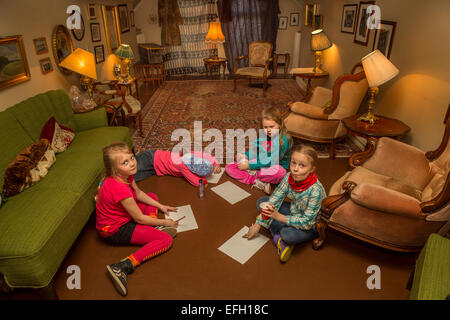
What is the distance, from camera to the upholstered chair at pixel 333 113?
11.4 ft

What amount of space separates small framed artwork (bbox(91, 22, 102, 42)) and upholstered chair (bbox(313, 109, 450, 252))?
464cm

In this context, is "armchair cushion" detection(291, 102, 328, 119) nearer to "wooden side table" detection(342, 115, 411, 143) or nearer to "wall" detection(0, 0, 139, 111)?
"wooden side table" detection(342, 115, 411, 143)

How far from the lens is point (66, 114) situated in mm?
3252

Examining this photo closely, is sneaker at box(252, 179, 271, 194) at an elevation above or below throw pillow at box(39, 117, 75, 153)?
below

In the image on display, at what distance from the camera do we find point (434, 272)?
1465mm

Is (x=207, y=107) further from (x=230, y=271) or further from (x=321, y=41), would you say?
(x=230, y=271)

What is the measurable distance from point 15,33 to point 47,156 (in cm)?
149

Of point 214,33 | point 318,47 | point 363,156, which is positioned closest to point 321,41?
point 318,47

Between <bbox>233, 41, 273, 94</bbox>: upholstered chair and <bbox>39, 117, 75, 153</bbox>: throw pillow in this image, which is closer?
<bbox>39, 117, 75, 153</bbox>: throw pillow

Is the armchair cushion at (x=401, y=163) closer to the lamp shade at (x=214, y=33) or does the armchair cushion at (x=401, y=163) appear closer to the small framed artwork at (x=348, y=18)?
the small framed artwork at (x=348, y=18)

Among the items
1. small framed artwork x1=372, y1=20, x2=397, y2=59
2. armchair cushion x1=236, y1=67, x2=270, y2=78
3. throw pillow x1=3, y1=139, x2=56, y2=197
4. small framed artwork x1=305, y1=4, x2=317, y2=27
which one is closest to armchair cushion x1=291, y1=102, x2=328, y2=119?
small framed artwork x1=372, y1=20, x2=397, y2=59

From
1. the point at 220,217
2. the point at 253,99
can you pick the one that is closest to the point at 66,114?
the point at 220,217

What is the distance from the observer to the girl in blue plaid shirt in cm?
191
